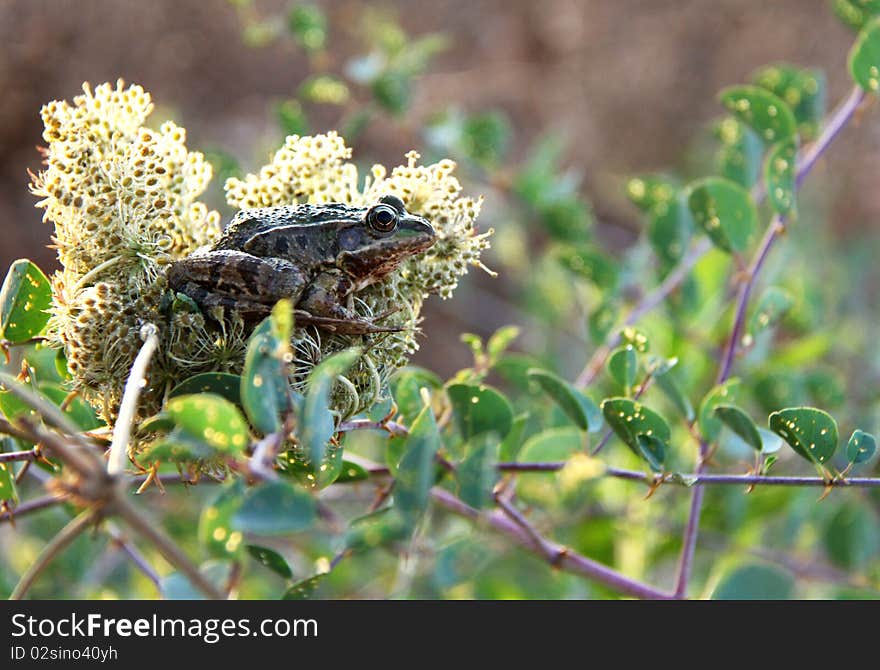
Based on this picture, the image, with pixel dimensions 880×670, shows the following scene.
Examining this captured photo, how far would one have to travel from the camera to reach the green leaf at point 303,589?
880 mm

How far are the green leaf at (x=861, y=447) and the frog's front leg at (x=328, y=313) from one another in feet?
1.56

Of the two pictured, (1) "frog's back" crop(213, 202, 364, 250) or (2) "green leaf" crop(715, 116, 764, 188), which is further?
(2) "green leaf" crop(715, 116, 764, 188)

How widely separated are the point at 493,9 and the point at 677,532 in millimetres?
2983

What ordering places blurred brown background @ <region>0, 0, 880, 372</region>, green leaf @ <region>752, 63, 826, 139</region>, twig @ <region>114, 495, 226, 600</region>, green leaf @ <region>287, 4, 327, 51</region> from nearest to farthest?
1. twig @ <region>114, 495, 226, 600</region>
2. green leaf @ <region>752, 63, 826, 139</region>
3. green leaf @ <region>287, 4, 327, 51</region>
4. blurred brown background @ <region>0, 0, 880, 372</region>

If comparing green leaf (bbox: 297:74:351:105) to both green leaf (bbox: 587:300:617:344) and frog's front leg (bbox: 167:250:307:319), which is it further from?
frog's front leg (bbox: 167:250:307:319)

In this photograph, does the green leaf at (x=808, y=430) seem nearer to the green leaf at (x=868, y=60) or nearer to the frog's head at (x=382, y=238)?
the frog's head at (x=382, y=238)

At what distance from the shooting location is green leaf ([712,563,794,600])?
1.29 metres

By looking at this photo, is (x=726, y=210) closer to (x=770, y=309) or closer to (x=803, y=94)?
(x=770, y=309)

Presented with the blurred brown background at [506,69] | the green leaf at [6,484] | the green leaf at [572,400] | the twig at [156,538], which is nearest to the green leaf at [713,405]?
the green leaf at [572,400]

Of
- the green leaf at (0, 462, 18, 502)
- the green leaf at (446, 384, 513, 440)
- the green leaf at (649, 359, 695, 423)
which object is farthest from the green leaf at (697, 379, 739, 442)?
the green leaf at (0, 462, 18, 502)

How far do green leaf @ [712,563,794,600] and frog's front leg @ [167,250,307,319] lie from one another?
783mm

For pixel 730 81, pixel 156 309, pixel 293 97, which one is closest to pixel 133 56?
pixel 293 97

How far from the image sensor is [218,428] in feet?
2.18
